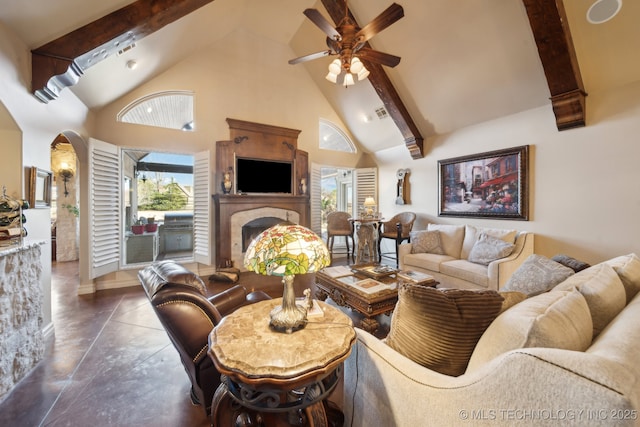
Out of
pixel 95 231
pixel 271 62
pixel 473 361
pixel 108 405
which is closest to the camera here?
pixel 473 361

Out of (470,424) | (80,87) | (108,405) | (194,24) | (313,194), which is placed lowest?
(108,405)

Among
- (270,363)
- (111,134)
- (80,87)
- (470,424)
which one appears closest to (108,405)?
(270,363)

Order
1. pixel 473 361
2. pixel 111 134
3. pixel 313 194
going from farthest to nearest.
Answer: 1. pixel 313 194
2. pixel 111 134
3. pixel 473 361

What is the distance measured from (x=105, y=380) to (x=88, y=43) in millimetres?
2798

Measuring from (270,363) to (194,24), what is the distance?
4284mm

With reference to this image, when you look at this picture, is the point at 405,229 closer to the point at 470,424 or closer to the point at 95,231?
the point at 470,424

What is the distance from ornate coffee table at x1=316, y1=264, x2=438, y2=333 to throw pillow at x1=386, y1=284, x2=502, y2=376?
3.64 feet

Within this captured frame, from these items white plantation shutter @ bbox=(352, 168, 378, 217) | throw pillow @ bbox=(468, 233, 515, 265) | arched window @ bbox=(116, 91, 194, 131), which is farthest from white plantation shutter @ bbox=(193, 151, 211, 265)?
throw pillow @ bbox=(468, 233, 515, 265)

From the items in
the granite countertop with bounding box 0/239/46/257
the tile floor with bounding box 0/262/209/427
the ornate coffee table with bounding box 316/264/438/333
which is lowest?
the tile floor with bounding box 0/262/209/427

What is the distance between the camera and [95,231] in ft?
11.0

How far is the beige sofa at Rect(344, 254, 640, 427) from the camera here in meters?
0.55

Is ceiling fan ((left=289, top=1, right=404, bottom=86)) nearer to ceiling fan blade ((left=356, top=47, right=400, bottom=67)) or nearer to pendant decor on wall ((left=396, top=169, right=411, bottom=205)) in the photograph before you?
ceiling fan blade ((left=356, top=47, right=400, bottom=67))

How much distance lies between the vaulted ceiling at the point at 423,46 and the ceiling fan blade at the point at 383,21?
4.29 ft

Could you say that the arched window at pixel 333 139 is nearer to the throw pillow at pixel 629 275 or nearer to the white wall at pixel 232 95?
the white wall at pixel 232 95
